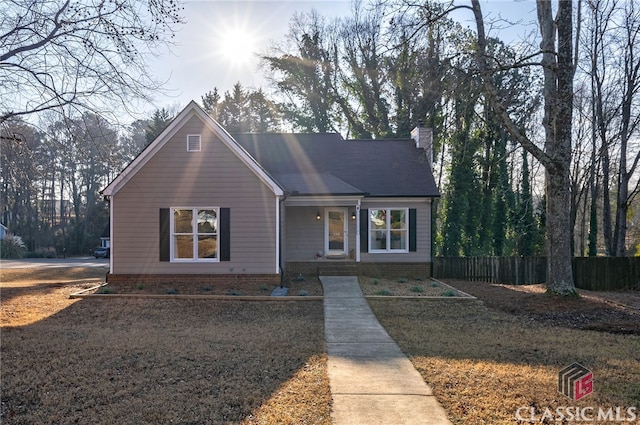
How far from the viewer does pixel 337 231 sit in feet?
55.5

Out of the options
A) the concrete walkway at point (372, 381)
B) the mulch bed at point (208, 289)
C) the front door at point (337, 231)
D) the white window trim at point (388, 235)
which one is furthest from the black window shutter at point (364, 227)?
the concrete walkway at point (372, 381)

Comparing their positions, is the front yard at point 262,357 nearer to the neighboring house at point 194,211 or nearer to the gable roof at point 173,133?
the neighboring house at point 194,211

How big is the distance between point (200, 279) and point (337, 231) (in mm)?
5864

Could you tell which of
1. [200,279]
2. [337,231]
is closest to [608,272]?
[337,231]

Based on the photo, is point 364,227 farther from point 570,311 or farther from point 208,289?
point 570,311

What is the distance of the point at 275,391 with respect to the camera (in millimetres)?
4746

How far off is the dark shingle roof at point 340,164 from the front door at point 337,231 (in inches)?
46.6

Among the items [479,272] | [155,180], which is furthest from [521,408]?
[479,272]

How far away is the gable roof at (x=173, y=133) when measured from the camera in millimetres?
12875

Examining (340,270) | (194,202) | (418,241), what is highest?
(194,202)

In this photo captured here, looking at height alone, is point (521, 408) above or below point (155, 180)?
below

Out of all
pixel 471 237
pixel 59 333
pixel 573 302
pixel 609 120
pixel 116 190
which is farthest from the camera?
pixel 471 237

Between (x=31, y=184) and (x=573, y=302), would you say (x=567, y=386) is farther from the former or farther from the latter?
(x=31, y=184)

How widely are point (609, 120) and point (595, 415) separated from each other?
19.3 meters
